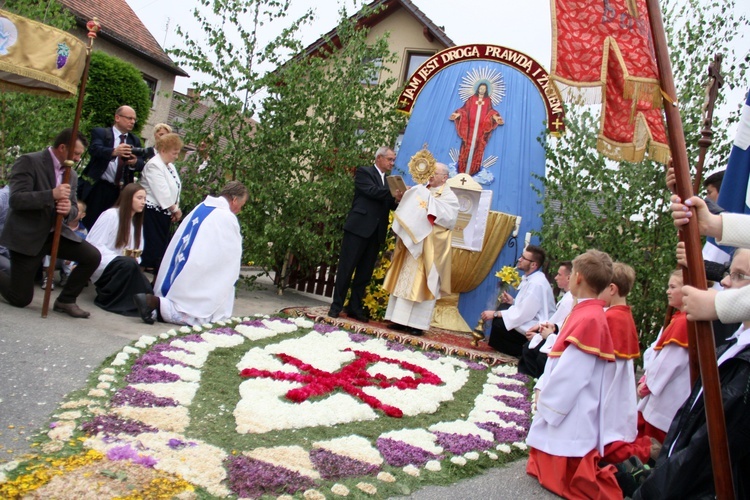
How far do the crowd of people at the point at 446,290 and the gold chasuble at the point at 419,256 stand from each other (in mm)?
18

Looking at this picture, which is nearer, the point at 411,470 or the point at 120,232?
the point at 411,470

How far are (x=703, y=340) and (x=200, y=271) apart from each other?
216 inches

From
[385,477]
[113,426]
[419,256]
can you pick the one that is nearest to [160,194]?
[419,256]

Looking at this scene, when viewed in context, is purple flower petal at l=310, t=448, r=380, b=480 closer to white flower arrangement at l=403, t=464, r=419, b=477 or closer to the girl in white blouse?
white flower arrangement at l=403, t=464, r=419, b=477

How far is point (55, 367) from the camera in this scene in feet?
15.5

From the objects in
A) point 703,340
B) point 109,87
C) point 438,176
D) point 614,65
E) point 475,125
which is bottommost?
point 703,340

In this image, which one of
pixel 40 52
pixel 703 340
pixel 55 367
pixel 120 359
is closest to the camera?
pixel 703 340

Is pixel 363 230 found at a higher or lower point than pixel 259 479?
higher

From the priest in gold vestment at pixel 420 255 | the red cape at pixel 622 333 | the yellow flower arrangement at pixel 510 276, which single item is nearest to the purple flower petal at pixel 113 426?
the red cape at pixel 622 333

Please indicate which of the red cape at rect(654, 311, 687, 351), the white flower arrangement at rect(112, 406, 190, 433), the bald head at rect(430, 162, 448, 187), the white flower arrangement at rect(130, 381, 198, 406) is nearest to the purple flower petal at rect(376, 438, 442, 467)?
the white flower arrangement at rect(112, 406, 190, 433)

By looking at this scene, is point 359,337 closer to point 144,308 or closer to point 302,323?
point 302,323

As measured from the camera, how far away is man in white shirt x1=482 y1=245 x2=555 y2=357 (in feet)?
26.6

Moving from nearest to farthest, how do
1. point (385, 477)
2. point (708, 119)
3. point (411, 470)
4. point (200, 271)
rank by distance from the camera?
point (385, 477)
point (411, 470)
point (708, 119)
point (200, 271)

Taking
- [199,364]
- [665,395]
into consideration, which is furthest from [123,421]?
[665,395]
